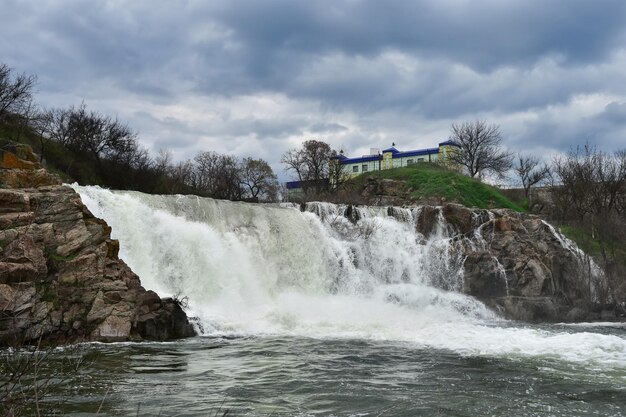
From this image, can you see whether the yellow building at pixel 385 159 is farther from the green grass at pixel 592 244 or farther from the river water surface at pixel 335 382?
the river water surface at pixel 335 382

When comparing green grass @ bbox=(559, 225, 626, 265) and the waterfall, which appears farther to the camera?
green grass @ bbox=(559, 225, 626, 265)

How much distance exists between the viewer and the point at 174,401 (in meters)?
9.34

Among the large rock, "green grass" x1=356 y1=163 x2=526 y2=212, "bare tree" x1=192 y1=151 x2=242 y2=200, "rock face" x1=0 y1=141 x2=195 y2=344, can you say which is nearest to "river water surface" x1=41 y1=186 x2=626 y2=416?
the large rock

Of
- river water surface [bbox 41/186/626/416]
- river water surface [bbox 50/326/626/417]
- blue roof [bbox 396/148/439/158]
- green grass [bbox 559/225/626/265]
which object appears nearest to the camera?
river water surface [bbox 50/326/626/417]

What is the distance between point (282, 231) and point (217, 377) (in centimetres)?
1602

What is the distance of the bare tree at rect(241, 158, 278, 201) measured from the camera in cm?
6794

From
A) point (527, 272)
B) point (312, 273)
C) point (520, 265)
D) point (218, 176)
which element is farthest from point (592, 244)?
point (218, 176)

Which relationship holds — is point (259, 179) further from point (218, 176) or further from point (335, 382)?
point (335, 382)

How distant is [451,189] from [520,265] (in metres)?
18.0

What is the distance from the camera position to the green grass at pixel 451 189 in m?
45.8

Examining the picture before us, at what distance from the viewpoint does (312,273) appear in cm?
2656

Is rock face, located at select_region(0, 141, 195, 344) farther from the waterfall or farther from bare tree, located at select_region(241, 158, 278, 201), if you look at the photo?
bare tree, located at select_region(241, 158, 278, 201)

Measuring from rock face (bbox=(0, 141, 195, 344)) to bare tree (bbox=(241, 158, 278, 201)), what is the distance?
4823 centimetres

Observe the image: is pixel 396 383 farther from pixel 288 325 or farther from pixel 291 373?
pixel 288 325
